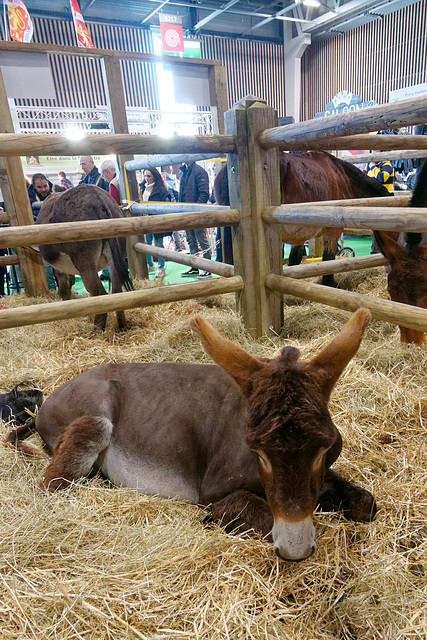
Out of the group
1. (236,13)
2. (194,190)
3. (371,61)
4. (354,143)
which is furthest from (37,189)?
(371,61)

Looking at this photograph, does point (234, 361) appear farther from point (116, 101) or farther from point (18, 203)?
point (116, 101)

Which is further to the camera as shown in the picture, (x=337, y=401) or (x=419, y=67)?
(x=419, y=67)

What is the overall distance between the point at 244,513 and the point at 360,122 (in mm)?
2047

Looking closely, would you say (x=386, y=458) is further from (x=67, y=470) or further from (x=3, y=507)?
(x=3, y=507)

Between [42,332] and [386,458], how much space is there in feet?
11.3

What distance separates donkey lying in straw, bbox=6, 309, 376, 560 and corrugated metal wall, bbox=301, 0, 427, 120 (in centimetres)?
1785

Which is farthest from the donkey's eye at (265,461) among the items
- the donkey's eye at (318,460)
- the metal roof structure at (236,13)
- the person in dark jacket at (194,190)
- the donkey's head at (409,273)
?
the metal roof structure at (236,13)

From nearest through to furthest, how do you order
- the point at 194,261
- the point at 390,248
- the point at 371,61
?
the point at 390,248 < the point at 194,261 < the point at 371,61

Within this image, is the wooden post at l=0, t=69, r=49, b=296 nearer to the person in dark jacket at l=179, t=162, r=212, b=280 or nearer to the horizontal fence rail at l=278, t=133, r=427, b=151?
the person in dark jacket at l=179, t=162, r=212, b=280

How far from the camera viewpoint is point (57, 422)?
2.21m

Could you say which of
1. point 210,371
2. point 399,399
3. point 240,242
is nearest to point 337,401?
point 399,399

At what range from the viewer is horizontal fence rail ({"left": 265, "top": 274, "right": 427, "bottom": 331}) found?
7.70 ft

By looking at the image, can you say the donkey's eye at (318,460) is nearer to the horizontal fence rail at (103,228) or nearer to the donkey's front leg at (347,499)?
the donkey's front leg at (347,499)

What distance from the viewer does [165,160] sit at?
472 centimetres
